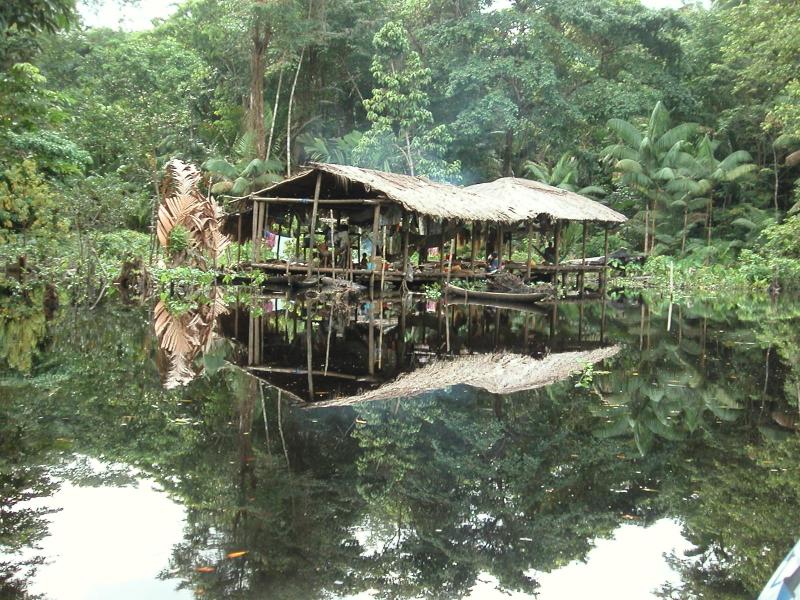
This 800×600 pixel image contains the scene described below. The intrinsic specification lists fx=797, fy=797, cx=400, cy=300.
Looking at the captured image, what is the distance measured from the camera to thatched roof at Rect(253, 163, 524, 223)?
60.2ft

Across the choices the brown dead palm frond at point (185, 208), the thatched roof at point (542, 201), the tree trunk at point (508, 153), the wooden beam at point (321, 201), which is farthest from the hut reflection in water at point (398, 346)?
the tree trunk at point (508, 153)

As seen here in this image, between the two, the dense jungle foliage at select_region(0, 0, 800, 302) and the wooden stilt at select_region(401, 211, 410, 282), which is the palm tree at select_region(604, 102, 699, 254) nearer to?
the dense jungle foliage at select_region(0, 0, 800, 302)

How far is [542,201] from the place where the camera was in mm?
23766

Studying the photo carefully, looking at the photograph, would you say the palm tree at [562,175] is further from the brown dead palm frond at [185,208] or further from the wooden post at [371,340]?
the wooden post at [371,340]

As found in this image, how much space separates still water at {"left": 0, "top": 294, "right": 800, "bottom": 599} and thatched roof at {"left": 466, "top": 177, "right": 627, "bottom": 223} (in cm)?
1192

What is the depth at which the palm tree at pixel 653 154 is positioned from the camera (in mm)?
30094

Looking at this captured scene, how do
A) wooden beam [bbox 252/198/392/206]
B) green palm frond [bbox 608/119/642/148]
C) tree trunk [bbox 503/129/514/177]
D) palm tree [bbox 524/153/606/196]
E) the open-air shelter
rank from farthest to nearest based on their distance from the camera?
tree trunk [bbox 503/129/514/177] → palm tree [bbox 524/153/606/196] → green palm frond [bbox 608/119/642/148] → the open-air shelter → wooden beam [bbox 252/198/392/206]

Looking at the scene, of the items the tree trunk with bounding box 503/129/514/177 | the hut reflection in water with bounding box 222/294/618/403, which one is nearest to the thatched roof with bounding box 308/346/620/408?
the hut reflection in water with bounding box 222/294/618/403

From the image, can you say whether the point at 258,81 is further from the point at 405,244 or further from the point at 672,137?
the point at 672,137

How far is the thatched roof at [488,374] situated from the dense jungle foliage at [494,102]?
17621mm

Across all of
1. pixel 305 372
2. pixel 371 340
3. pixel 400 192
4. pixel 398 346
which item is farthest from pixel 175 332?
pixel 400 192

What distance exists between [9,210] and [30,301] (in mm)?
2931

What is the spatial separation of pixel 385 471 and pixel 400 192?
1363 centimetres

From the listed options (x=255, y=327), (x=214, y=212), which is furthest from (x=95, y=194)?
(x=255, y=327)
